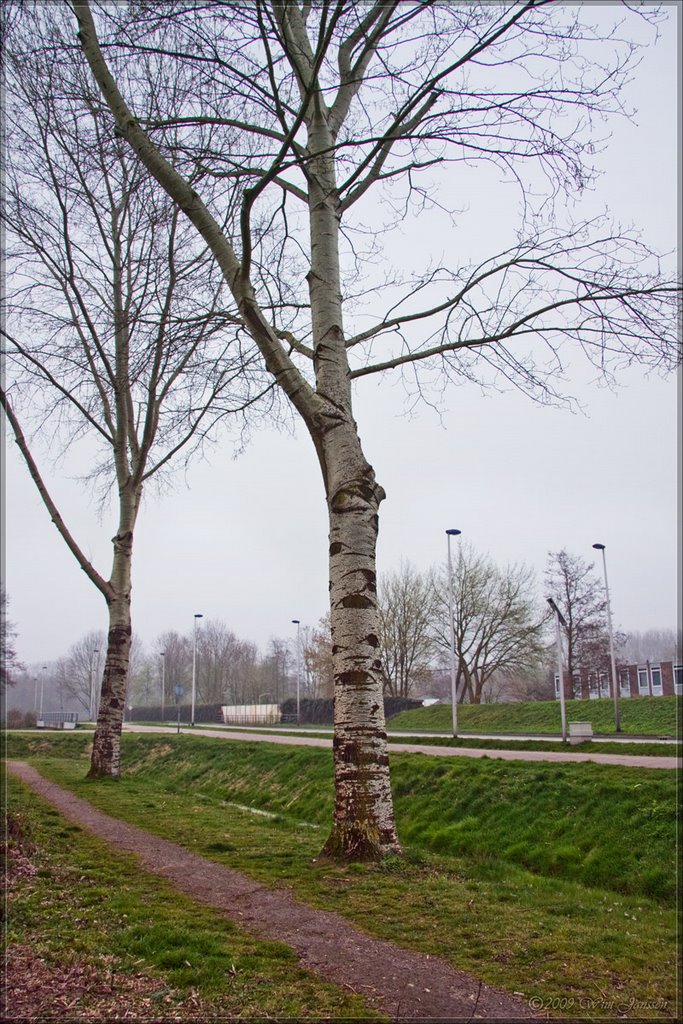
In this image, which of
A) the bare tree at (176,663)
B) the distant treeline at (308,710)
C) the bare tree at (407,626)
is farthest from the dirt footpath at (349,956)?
the bare tree at (176,663)

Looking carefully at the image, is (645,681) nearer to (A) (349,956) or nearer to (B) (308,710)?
(B) (308,710)

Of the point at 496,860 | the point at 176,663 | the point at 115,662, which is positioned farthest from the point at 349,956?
the point at 176,663

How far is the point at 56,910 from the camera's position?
16.9 ft

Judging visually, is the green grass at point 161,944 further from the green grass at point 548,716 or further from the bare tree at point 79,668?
the bare tree at point 79,668

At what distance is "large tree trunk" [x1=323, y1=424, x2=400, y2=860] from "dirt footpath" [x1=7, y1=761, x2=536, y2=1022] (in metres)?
1.12

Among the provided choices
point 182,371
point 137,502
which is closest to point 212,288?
point 182,371

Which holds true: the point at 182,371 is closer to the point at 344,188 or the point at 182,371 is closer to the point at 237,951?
the point at 344,188

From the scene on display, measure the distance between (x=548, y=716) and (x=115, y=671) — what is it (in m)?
22.4

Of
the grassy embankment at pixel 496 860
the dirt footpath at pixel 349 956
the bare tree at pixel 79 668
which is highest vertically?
the dirt footpath at pixel 349 956

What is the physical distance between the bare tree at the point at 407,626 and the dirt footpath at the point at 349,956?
37.6 meters

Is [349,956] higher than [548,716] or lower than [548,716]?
higher

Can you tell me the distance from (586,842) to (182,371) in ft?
34.8

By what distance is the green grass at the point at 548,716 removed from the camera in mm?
27906

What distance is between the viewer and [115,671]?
Answer: 1672 centimetres
